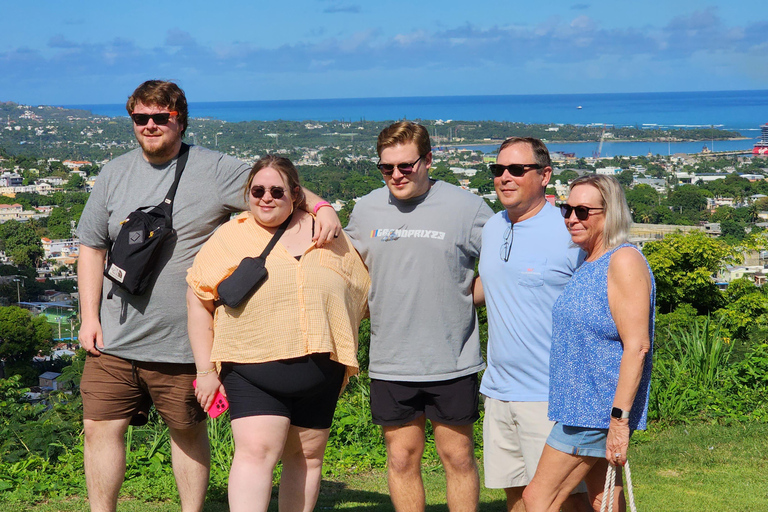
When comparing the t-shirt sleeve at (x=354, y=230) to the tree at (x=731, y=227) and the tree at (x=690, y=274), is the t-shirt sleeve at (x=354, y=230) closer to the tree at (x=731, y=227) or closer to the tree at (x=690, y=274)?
the tree at (x=690, y=274)

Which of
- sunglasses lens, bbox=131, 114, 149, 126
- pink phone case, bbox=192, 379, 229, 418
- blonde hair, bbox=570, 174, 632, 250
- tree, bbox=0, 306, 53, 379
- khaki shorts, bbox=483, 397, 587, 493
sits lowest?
tree, bbox=0, 306, 53, 379

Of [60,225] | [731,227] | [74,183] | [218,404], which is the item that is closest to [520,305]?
[218,404]

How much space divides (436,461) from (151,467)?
1.60m

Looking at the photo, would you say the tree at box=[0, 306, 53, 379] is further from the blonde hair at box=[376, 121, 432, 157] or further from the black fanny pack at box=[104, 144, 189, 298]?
the blonde hair at box=[376, 121, 432, 157]

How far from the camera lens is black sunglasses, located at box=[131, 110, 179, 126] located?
3.01m

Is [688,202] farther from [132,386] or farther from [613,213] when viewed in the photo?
[132,386]

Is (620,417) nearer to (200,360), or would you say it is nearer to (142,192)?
(200,360)

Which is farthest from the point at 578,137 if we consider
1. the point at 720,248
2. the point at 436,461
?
the point at 436,461

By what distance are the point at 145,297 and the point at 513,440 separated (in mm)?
1493

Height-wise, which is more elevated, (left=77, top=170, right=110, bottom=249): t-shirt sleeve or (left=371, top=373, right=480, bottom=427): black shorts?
(left=77, top=170, right=110, bottom=249): t-shirt sleeve

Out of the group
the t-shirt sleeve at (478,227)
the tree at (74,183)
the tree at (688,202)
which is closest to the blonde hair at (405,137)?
the t-shirt sleeve at (478,227)

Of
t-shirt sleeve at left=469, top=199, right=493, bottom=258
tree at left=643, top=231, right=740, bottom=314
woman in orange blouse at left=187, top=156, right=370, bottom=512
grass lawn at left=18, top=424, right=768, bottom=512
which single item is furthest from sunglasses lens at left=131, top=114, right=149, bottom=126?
tree at left=643, top=231, right=740, bottom=314

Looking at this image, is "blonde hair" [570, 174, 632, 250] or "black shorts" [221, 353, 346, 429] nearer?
"blonde hair" [570, 174, 632, 250]

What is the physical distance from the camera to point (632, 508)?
2.47 m
